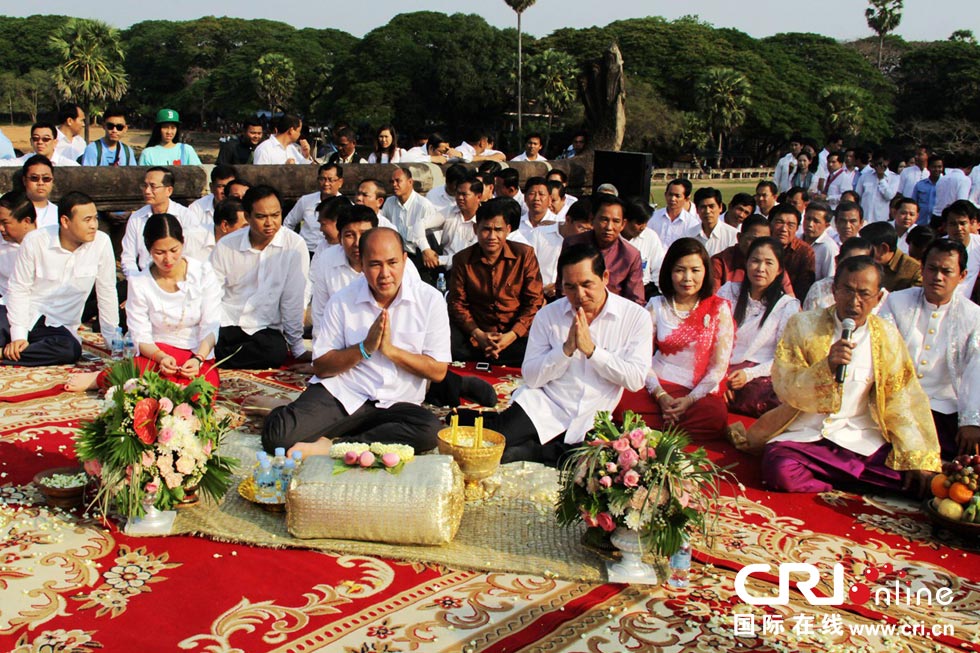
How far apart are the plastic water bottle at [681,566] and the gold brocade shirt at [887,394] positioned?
1561 millimetres

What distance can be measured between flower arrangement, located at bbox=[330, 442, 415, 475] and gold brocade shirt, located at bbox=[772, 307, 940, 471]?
234cm

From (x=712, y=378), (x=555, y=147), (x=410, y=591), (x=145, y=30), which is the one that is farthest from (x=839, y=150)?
(x=145, y=30)

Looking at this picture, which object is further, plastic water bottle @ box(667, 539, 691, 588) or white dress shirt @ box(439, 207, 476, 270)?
white dress shirt @ box(439, 207, 476, 270)

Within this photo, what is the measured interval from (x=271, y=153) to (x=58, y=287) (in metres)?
4.47

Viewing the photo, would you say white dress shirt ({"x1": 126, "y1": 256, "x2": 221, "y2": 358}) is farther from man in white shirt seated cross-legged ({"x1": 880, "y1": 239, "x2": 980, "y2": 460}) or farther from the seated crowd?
man in white shirt seated cross-legged ({"x1": 880, "y1": 239, "x2": 980, "y2": 460})

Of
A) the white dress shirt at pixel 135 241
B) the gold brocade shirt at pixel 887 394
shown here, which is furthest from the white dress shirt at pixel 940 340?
the white dress shirt at pixel 135 241

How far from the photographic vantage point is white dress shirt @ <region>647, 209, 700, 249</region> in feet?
33.6

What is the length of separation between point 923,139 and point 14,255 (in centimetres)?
5019

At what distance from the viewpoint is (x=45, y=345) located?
705cm

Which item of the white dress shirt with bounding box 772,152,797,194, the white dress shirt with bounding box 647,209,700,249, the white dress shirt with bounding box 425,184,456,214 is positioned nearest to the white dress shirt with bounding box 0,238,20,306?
the white dress shirt with bounding box 425,184,456,214

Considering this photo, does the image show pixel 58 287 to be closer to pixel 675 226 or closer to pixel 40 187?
pixel 40 187

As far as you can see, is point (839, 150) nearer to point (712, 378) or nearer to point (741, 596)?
Answer: point (712, 378)

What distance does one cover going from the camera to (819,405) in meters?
5.08

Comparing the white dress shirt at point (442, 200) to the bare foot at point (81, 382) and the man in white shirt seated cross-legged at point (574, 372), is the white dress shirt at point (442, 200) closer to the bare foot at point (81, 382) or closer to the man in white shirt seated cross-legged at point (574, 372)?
the bare foot at point (81, 382)
